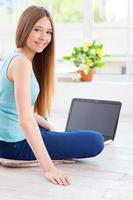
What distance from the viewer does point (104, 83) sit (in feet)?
16.7

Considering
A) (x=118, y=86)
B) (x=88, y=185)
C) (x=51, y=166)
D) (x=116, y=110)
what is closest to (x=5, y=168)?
(x=51, y=166)

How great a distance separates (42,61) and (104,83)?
2.18 meters

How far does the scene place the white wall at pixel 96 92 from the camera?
501 centimetres

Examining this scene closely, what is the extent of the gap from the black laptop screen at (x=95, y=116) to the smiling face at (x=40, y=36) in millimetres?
1072

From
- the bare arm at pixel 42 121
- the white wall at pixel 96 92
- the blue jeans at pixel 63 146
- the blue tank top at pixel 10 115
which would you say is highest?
the blue tank top at pixel 10 115

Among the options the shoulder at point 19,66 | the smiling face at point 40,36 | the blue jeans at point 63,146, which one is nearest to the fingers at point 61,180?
the blue jeans at point 63,146

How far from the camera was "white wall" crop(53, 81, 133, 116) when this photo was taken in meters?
5.01

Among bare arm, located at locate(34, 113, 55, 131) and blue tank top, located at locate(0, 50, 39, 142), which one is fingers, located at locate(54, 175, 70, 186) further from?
bare arm, located at locate(34, 113, 55, 131)

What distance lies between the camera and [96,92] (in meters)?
5.11

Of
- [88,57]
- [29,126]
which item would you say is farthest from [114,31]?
[29,126]

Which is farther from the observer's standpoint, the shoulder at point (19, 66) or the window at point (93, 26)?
the window at point (93, 26)

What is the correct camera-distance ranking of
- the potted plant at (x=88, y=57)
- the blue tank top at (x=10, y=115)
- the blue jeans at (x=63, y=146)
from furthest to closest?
the potted plant at (x=88, y=57) → the blue jeans at (x=63, y=146) → the blue tank top at (x=10, y=115)

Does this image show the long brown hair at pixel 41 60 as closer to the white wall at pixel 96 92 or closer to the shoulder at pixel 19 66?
the shoulder at pixel 19 66

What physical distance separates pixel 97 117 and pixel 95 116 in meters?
0.02
